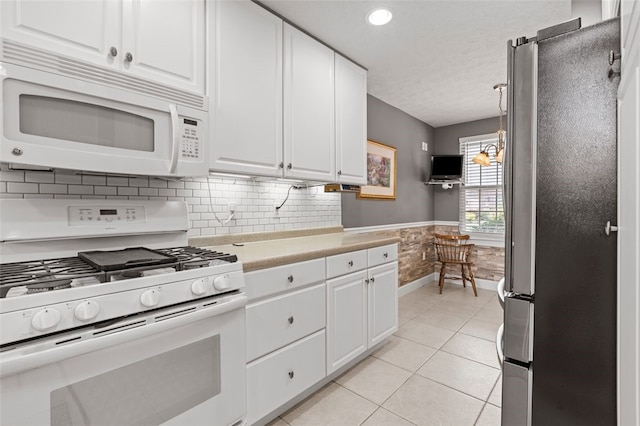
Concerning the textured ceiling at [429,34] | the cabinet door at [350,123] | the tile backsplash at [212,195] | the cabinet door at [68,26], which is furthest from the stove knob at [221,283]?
the textured ceiling at [429,34]

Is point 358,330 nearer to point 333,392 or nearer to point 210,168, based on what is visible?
point 333,392

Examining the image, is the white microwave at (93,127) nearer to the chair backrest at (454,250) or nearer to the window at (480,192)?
the chair backrest at (454,250)

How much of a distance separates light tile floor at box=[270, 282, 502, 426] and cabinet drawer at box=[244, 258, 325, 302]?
2.50ft

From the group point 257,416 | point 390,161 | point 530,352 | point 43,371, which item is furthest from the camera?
point 390,161

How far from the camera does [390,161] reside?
3779 millimetres

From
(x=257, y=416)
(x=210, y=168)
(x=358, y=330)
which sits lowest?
(x=257, y=416)

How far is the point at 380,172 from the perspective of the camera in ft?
11.8

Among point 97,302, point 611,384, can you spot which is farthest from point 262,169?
point 611,384

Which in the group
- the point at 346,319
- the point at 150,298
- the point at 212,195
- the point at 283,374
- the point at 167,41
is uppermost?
the point at 167,41

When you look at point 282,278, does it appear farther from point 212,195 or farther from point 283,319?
point 212,195

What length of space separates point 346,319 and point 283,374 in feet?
1.90

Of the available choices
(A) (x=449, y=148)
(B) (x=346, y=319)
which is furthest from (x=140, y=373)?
(A) (x=449, y=148)

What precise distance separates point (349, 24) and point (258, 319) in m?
2.02

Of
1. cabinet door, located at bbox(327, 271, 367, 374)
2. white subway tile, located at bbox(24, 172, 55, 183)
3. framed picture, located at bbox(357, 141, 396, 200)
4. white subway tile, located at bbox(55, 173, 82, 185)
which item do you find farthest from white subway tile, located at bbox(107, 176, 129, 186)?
framed picture, located at bbox(357, 141, 396, 200)
